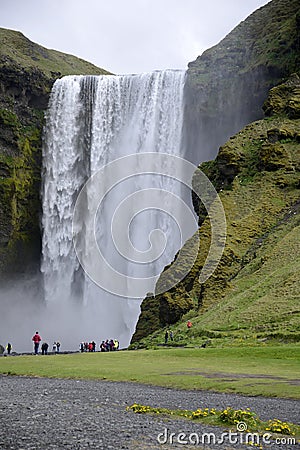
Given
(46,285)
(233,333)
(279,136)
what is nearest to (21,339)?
(46,285)

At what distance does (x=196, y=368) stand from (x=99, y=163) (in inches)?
2033

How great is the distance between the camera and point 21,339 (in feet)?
235

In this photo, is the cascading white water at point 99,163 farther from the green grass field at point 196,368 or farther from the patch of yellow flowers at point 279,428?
the patch of yellow flowers at point 279,428

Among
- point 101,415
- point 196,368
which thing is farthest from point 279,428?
point 196,368

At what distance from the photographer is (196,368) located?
78.4 ft

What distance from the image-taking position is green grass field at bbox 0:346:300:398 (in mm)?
18797

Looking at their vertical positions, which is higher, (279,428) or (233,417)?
(233,417)

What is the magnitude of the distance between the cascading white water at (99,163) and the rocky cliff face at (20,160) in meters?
1.97

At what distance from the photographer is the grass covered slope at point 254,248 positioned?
33688 mm

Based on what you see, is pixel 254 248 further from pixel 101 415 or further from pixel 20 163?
pixel 20 163

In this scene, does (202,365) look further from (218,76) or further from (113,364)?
(218,76)

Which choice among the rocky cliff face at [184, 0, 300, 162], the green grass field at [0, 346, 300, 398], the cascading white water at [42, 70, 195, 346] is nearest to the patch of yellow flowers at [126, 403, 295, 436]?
the green grass field at [0, 346, 300, 398]

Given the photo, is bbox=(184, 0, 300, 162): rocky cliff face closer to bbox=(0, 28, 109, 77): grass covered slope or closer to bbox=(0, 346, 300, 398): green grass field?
bbox=(0, 28, 109, 77): grass covered slope

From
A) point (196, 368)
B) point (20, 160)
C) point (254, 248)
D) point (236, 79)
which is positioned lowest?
point (196, 368)
